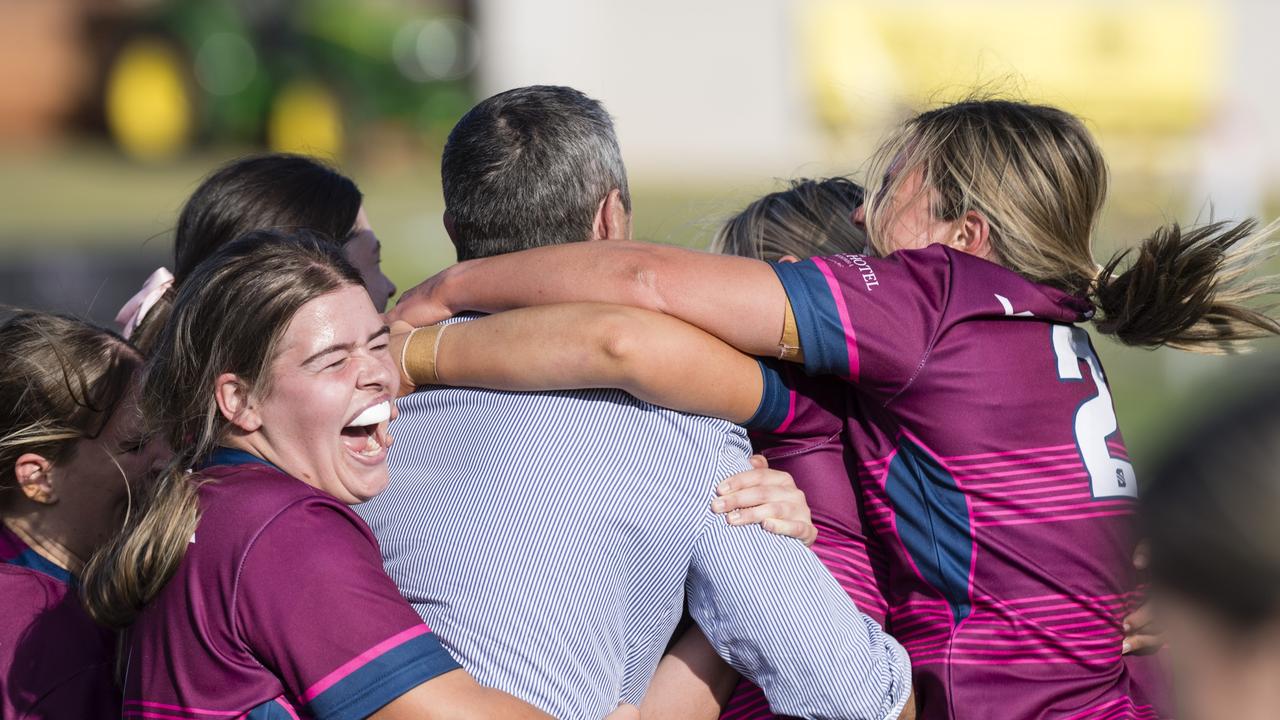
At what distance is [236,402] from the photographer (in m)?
2.04

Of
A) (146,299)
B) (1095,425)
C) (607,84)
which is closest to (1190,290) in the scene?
(1095,425)

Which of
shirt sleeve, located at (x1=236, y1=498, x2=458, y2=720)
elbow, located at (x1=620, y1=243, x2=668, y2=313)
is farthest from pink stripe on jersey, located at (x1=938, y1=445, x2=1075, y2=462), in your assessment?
shirt sleeve, located at (x1=236, y1=498, x2=458, y2=720)

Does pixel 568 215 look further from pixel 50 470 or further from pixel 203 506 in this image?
pixel 50 470

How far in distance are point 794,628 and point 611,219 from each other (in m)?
0.82

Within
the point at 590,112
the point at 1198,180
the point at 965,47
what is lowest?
the point at 1198,180

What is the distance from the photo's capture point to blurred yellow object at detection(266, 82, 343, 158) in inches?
583

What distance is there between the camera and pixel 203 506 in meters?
1.90

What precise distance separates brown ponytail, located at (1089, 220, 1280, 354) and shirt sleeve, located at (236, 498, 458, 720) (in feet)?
4.64

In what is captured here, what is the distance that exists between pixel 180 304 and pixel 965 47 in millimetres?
16444

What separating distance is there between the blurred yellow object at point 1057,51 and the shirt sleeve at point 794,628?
47.9 ft

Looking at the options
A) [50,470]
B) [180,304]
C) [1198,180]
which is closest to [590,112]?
[180,304]

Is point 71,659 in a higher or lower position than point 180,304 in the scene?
lower

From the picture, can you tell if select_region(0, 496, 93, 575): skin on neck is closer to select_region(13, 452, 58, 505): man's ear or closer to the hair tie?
select_region(13, 452, 58, 505): man's ear

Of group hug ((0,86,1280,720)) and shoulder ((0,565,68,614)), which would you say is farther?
shoulder ((0,565,68,614))
